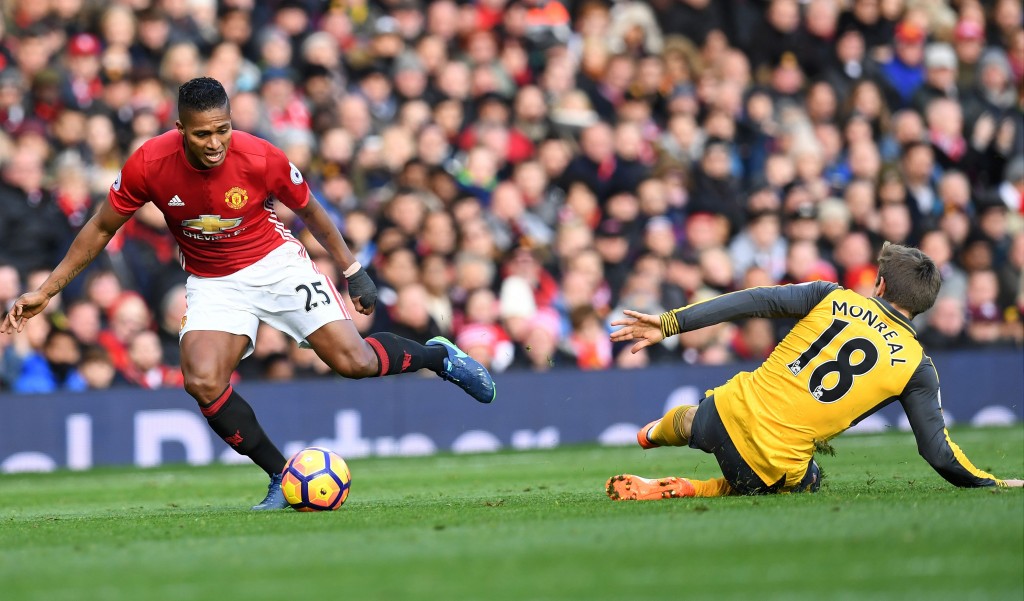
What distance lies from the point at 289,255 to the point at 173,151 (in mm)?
873

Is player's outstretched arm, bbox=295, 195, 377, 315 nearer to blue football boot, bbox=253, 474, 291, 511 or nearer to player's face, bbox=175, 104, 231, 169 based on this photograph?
player's face, bbox=175, 104, 231, 169

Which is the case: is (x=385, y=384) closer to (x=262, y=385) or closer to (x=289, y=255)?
(x=262, y=385)

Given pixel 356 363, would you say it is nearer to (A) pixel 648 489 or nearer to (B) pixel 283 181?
(B) pixel 283 181

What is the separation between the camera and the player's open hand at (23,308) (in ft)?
25.2

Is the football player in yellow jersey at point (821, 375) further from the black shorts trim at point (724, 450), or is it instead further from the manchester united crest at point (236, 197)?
the manchester united crest at point (236, 197)

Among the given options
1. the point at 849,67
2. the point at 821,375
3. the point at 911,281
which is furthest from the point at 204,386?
the point at 849,67

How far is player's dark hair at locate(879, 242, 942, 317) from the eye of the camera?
277 inches

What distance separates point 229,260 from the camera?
795 cm

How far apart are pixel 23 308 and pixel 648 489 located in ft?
11.1

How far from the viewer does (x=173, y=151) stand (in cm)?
768

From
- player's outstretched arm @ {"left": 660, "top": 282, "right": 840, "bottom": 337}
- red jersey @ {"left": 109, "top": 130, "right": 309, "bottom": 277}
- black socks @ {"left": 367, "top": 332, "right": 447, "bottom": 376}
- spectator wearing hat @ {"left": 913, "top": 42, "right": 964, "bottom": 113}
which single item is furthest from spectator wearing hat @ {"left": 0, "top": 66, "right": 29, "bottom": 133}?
spectator wearing hat @ {"left": 913, "top": 42, "right": 964, "bottom": 113}

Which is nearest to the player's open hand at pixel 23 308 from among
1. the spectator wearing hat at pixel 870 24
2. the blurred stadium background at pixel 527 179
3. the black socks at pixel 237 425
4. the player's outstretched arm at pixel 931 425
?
the black socks at pixel 237 425

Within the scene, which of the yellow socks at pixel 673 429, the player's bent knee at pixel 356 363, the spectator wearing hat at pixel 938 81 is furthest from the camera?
the spectator wearing hat at pixel 938 81

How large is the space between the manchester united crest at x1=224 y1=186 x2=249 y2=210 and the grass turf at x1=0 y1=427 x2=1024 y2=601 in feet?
5.28
